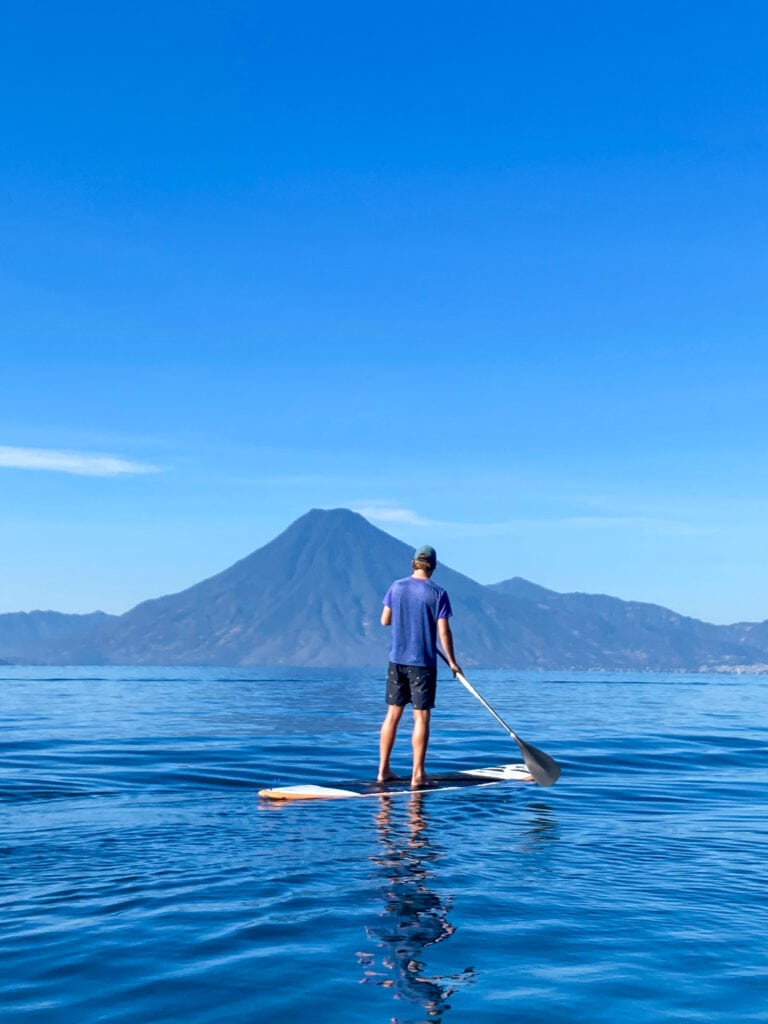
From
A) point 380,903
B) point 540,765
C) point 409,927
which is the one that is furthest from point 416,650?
point 409,927

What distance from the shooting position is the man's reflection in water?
5.01 metres

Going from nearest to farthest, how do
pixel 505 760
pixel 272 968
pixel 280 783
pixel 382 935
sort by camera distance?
pixel 272 968 → pixel 382 935 → pixel 280 783 → pixel 505 760

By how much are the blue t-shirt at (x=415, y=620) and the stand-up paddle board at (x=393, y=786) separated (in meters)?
1.62

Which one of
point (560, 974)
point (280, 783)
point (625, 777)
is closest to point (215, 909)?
point (560, 974)

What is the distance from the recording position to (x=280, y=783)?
46.4ft

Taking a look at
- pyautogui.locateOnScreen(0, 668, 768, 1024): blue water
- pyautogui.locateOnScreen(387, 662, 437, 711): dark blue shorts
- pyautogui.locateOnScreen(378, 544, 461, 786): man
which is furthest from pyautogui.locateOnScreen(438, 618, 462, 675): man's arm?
pyautogui.locateOnScreen(0, 668, 768, 1024): blue water

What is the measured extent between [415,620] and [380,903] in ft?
19.9

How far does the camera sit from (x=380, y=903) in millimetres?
6621

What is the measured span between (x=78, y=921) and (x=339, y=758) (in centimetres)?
1140

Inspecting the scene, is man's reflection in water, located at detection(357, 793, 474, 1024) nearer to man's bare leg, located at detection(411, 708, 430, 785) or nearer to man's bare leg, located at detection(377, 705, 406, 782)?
man's bare leg, located at detection(411, 708, 430, 785)

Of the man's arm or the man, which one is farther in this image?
the man

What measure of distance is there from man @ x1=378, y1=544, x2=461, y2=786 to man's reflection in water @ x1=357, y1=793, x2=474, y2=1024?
3.02 m

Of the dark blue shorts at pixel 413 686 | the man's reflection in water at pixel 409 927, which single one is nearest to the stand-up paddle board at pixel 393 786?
the dark blue shorts at pixel 413 686

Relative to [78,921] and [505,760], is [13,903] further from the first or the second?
[505,760]
